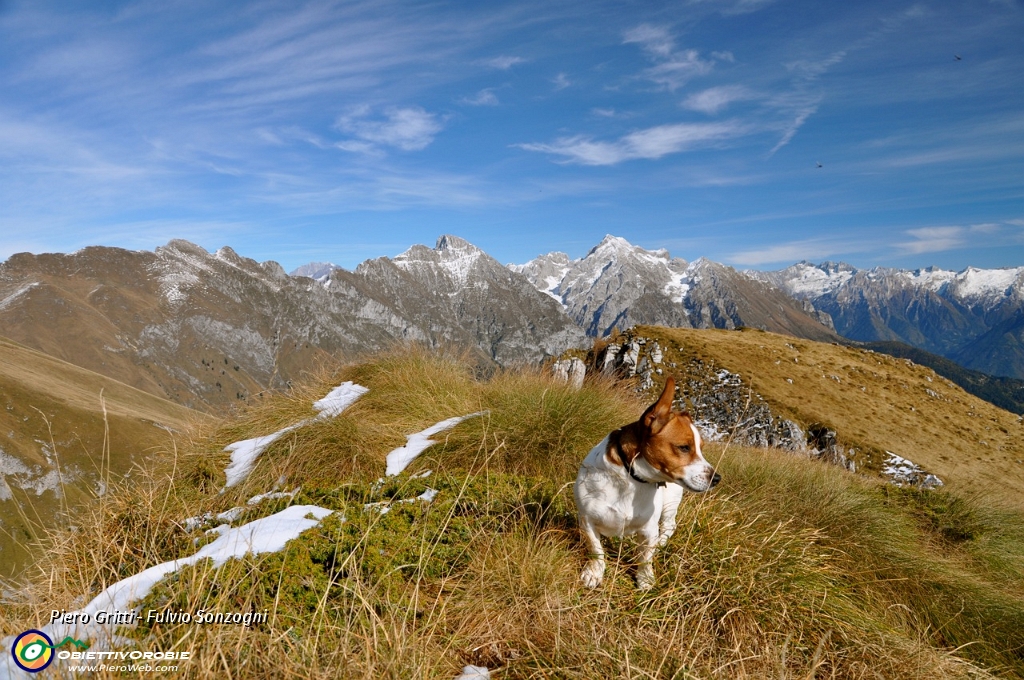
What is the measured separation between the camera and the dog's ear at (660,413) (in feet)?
12.5

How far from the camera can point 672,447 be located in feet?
12.7

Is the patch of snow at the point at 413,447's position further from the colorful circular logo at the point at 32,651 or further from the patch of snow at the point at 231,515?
the colorful circular logo at the point at 32,651

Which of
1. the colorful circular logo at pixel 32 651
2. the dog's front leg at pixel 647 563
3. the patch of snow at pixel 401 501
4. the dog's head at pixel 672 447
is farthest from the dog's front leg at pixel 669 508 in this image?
the colorful circular logo at pixel 32 651

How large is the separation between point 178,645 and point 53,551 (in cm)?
308

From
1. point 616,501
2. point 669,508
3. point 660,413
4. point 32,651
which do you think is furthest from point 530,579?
point 32,651

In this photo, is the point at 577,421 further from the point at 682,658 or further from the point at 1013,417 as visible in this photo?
the point at 1013,417

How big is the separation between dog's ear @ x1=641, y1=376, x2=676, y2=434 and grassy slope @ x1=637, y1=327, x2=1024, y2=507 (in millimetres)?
20361

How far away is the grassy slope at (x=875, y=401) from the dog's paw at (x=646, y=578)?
1991 centimetres

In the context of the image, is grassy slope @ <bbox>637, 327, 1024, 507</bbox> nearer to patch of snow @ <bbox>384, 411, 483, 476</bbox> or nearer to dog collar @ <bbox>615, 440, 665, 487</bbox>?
patch of snow @ <bbox>384, 411, 483, 476</bbox>

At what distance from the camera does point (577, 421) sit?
751 centimetres

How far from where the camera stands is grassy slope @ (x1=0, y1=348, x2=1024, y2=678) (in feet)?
10.5

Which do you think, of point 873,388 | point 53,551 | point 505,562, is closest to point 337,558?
point 505,562

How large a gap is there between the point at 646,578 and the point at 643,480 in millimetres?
880

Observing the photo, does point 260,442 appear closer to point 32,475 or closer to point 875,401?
point 875,401
